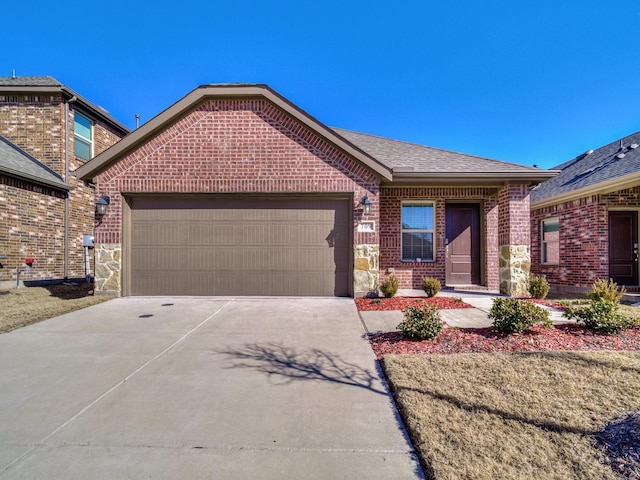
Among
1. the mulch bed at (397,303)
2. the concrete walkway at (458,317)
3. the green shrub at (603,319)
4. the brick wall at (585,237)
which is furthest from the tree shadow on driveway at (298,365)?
the brick wall at (585,237)

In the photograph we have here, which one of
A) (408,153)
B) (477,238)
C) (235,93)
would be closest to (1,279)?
(235,93)

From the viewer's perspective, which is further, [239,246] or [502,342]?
[239,246]

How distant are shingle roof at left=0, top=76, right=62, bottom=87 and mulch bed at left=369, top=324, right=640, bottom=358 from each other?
43.4 feet

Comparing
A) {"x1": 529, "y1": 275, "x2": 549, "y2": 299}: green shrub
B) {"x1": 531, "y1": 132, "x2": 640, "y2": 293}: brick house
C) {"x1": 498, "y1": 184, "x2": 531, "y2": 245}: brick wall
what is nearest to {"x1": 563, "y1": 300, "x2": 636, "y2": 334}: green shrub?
{"x1": 529, "y1": 275, "x2": 549, "y2": 299}: green shrub

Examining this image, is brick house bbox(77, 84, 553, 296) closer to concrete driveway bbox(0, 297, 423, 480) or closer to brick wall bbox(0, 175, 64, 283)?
concrete driveway bbox(0, 297, 423, 480)

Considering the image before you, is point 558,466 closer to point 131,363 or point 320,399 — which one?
point 320,399

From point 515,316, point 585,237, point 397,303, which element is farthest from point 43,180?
point 585,237

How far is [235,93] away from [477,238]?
25.3 feet

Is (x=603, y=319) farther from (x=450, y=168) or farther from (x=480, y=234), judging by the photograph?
(x=480, y=234)

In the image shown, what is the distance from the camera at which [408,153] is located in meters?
9.66

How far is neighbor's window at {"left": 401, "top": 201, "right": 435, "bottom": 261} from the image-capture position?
9.27m

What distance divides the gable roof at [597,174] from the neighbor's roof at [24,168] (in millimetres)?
16308

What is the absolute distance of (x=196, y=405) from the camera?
9.59ft

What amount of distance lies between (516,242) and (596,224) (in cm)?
339
